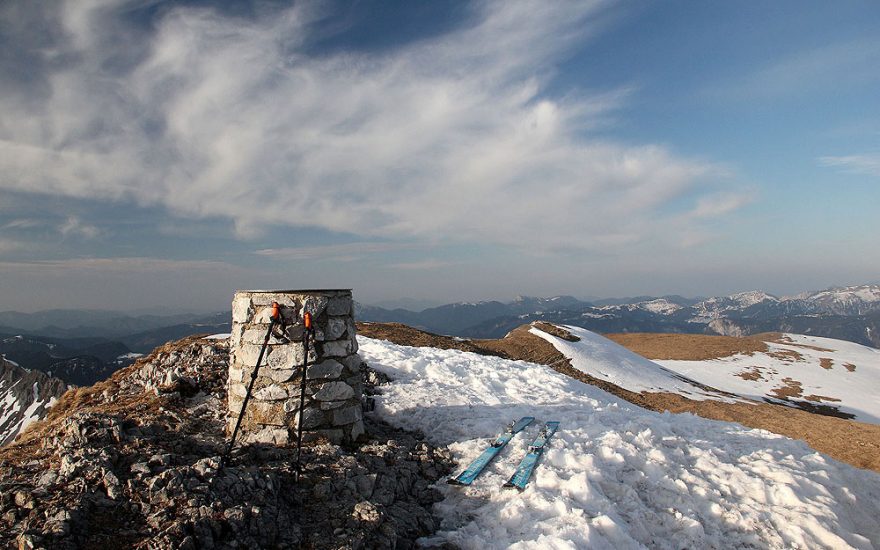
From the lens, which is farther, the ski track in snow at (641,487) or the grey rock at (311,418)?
the grey rock at (311,418)

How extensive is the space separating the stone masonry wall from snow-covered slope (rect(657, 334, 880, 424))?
4323cm

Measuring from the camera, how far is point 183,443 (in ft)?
23.8

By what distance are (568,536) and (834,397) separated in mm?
51122

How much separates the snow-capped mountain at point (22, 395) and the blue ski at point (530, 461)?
6784cm

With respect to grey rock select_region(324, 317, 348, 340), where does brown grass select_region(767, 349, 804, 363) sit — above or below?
below

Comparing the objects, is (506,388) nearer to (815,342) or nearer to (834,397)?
(834,397)

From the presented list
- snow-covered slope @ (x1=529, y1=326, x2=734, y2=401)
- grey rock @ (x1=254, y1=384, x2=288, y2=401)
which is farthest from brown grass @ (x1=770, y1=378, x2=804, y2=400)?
grey rock @ (x1=254, y1=384, x2=288, y2=401)

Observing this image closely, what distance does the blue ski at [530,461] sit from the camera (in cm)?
768

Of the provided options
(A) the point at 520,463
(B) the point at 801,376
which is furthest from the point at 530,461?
(B) the point at 801,376

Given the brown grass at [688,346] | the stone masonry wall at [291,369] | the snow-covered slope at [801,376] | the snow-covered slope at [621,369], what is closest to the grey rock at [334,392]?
the stone masonry wall at [291,369]

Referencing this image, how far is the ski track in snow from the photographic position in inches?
263

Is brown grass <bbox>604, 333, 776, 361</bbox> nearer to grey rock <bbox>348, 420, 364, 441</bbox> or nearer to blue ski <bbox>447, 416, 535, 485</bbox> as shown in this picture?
blue ski <bbox>447, 416, 535, 485</bbox>

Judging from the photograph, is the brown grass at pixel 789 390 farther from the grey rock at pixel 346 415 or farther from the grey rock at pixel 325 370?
the grey rock at pixel 325 370

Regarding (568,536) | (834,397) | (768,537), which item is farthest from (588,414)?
(834,397)
